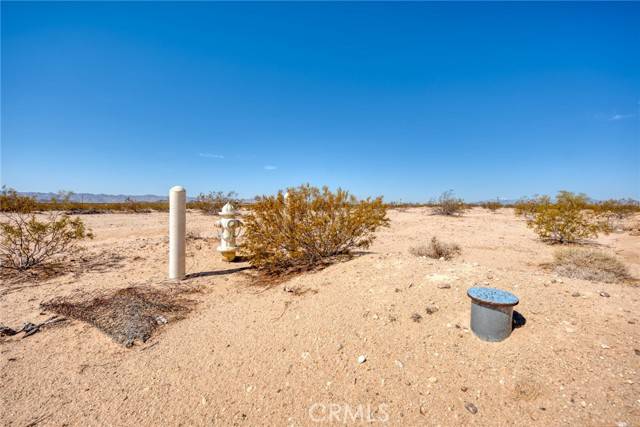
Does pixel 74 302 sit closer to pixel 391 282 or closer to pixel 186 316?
pixel 186 316

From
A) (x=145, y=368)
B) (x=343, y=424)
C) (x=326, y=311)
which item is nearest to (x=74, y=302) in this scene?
(x=145, y=368)

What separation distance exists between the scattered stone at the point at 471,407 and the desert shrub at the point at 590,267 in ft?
13.7

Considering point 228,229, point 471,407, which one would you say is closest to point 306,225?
point 228,229

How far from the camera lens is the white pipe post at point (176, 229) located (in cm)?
525

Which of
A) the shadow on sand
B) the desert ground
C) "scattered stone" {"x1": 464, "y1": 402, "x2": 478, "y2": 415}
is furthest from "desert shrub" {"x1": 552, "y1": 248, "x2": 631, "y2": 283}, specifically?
the shadow on sand

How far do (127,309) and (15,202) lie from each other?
20.4ft

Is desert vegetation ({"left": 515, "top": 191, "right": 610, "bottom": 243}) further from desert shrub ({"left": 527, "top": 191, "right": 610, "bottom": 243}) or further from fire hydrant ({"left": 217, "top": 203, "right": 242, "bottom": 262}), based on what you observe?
fire hydrant ({"left": 217, "top": 203, "right": 242, "bottom": 262})

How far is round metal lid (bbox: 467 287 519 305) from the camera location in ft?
8.87

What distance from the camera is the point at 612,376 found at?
2227 mm

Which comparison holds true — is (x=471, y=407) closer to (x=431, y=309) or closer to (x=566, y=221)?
(x=431, y=309)

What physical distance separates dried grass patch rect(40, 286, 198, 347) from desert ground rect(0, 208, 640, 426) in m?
0.14

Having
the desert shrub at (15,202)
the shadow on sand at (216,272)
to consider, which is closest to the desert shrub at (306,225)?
the shadow on sand at (216,272)

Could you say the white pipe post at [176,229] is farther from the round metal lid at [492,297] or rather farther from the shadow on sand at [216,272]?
the round metal lid at [492,297]

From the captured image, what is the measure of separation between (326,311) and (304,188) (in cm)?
282
